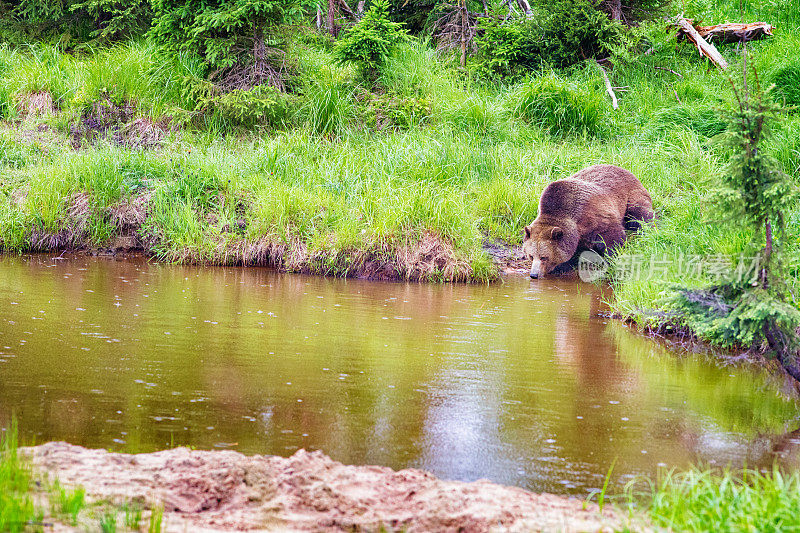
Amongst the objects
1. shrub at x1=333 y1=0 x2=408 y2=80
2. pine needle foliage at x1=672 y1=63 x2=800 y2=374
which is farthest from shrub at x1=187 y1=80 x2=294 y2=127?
pine needle foliage at x1=672 y1=63 x2=800 y2=374

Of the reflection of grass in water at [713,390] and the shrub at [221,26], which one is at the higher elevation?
the shrub at [221,26]

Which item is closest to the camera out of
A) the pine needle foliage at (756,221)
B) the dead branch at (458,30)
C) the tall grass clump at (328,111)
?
the pine needle foliage at (756,221)

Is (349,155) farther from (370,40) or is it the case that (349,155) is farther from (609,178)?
(609,178)

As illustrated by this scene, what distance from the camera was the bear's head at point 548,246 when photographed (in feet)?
32.3

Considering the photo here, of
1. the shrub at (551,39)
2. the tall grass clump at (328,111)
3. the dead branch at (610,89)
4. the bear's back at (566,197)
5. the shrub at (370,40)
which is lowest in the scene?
the bear's back at (566,197)

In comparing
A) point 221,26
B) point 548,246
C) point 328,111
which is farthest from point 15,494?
point 221,26

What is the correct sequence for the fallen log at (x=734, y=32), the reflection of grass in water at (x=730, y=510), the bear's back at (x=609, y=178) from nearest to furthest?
the reflection of grass in water at (x=730, y=510) → the bear's back at (x=609, y=178) → the fallen log at (x=734, y=32)

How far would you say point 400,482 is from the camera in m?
3.19

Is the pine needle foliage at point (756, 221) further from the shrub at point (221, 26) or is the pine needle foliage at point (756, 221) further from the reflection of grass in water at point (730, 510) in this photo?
the shrub at point (221, 26)

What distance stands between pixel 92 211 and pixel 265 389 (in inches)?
278

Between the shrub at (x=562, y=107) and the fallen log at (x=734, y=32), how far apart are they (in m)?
4.05

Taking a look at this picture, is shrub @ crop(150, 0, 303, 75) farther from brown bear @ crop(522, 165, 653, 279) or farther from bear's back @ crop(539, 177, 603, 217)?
brown bear @ crop(522, 165, 653, 279)

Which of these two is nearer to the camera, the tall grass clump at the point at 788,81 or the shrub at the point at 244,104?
the shrub at the point at 244,104

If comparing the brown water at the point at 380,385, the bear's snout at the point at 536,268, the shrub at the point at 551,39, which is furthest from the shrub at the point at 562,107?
the brown water at the point at 380,385
